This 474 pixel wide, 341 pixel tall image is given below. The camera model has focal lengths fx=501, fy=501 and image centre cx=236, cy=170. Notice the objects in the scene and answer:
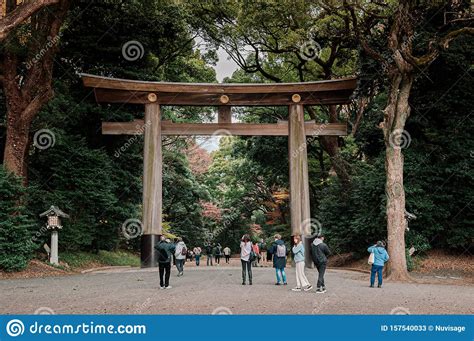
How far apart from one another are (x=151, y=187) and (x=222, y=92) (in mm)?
4543

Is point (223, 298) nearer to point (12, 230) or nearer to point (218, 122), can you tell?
point (12, 230)

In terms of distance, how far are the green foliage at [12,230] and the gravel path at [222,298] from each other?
2.45 meters

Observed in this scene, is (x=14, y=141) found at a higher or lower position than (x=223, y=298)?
higher

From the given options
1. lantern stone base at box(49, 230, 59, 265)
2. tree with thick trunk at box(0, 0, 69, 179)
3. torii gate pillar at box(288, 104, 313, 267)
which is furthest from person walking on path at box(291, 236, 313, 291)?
tree with thick trunk at box(0, 0, 69, 179)

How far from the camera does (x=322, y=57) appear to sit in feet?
83.9

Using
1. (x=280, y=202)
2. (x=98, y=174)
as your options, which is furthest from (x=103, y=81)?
(x=280, y=202)

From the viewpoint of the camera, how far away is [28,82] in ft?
58.2

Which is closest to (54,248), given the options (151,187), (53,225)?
(53,225)

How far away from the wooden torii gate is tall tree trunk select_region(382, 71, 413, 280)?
3.74 metres

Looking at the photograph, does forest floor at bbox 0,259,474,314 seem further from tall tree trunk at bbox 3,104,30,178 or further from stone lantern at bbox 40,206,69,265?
tall tree trunk at bbox 3,104,30,178

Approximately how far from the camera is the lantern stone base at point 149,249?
1781 centimetres

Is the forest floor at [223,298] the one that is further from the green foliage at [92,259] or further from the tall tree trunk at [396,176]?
the green foliage at [92,259]

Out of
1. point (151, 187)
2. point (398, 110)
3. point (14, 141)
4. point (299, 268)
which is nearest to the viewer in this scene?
point (299, 268)

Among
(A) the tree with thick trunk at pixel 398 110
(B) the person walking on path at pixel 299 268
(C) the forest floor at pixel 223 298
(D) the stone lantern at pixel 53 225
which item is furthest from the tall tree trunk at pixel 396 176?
(D) the stone lantern at pixel 53 225
